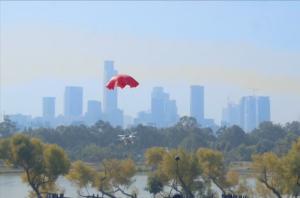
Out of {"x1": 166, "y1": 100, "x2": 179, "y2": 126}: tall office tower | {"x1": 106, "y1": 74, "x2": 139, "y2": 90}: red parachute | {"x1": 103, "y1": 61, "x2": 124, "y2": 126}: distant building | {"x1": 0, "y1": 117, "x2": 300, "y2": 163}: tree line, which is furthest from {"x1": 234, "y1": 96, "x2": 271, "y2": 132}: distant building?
{"x1": 106, "y1": 74, "x2": 139, "y2": 90}: red parachute

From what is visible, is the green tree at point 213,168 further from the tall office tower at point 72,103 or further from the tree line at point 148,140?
the tall office tower at point 72,103

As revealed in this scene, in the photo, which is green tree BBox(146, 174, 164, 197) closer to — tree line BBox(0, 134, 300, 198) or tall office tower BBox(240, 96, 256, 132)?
tree line BBox(0, 134, 300, 198)

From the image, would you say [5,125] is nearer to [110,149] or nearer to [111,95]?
[110,149]

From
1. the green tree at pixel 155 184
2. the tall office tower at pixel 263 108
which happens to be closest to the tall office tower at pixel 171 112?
the tall office tower at pixel 263 108

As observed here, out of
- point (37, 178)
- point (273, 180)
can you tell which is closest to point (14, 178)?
point (37, 178)

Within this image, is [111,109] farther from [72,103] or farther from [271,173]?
[271,173]
